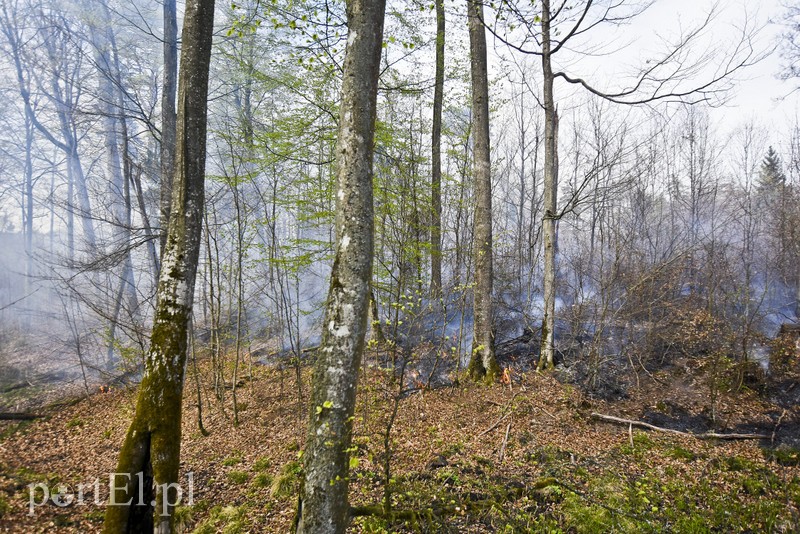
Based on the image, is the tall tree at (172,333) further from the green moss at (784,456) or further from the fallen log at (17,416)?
the green moss at (784,456)

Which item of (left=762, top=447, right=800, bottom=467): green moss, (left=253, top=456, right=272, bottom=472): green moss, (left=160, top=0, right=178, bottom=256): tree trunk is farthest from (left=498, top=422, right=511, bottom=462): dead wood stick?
(left=160, top=0, right=178, bottom=256): tree trunk

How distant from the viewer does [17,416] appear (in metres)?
6.90

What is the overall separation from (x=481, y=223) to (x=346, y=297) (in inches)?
196

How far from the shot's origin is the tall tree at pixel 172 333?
2828 mm

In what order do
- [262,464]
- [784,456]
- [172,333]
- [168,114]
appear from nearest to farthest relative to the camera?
1. [172,333]
2. [784,456]
3. [262,464]
4. [168,114]

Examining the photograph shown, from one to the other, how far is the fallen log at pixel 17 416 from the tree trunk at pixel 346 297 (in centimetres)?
826

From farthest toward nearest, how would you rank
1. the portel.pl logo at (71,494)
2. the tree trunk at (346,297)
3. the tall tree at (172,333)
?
the portel.pl logo at (71,494), the tall tree at (172,333), the tree trunk at (346,297)

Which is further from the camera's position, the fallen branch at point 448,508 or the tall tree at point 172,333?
the fallen branch at point 448,508

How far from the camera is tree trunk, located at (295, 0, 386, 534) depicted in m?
2.50

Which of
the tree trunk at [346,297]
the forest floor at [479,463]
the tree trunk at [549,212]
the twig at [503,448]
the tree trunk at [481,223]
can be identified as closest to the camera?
the tree trunk at [346,297]

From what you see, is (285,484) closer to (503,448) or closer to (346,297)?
(503,448)

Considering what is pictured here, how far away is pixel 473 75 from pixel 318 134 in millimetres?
3413

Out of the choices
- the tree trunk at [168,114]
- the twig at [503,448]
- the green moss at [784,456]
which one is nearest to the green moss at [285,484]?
the twig at [503,448]

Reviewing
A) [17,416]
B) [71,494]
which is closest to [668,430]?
[71,494]
